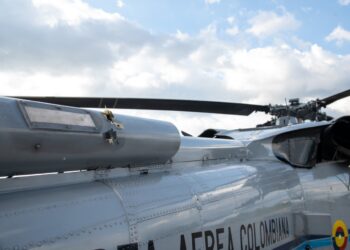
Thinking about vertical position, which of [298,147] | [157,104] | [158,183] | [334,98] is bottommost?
[158,183]

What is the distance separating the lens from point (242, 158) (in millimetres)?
5824

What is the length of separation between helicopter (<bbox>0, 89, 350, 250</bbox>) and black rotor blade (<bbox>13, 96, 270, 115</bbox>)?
45mm

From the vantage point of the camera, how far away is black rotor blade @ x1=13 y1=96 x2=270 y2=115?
625cm

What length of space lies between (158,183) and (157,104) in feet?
11.2

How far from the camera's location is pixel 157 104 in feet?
23.9

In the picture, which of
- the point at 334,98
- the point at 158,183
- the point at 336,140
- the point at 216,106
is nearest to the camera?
the point at 158,183

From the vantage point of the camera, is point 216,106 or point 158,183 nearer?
point 158,183

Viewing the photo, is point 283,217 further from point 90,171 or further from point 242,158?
point 90,171

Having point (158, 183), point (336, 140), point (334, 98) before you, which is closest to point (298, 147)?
point (336, 140)

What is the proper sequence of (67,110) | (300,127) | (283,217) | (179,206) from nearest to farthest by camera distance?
(67,110)
(179,206)
(283,217)
(300,127)

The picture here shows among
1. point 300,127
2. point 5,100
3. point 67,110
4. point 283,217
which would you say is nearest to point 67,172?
point 67,110

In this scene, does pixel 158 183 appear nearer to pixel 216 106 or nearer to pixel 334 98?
pixel 216 106

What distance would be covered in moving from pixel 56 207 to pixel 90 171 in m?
0.69

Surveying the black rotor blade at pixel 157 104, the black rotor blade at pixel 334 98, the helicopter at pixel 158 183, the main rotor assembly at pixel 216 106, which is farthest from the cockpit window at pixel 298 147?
the black rotor blade at pixel 334 98
